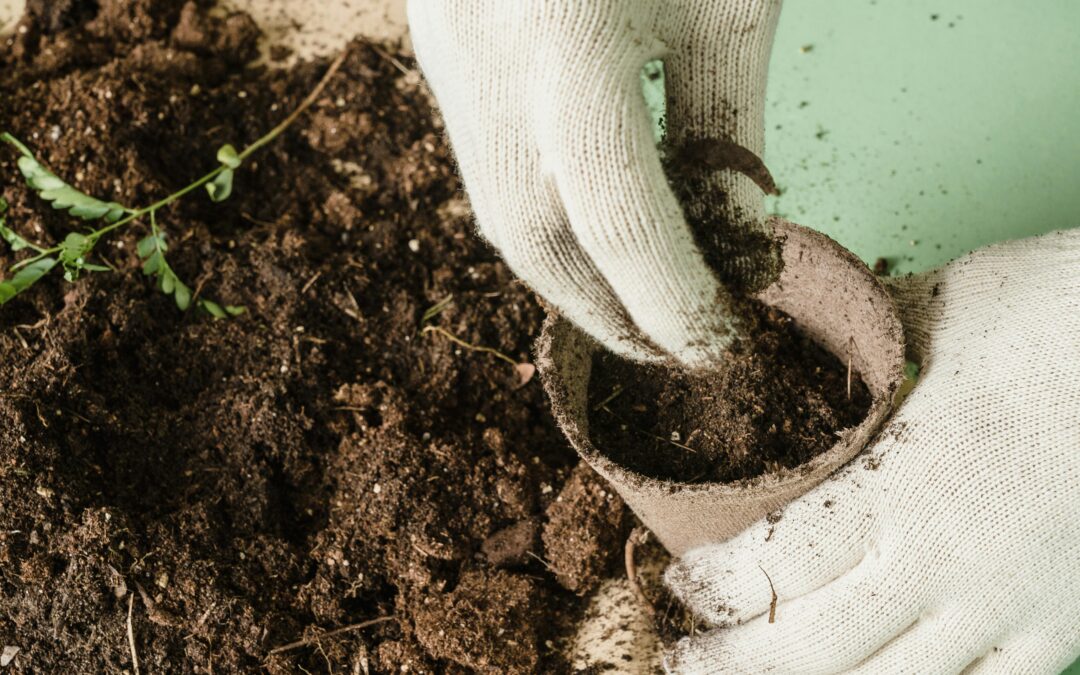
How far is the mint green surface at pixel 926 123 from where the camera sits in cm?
147

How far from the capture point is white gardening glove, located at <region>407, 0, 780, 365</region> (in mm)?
851

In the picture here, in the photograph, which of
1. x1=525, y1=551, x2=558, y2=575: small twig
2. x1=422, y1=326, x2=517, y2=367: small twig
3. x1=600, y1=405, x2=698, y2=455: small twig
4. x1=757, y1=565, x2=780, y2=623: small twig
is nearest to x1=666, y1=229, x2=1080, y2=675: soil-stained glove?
x1=757, y1=565, x2=780, y2=623: small twig

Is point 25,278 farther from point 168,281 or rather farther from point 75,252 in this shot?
point 168,281

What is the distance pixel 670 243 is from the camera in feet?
→ 2.96

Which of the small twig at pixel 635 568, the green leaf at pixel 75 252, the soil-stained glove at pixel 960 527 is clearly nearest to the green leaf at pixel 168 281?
the green leaf at pixel 75 252

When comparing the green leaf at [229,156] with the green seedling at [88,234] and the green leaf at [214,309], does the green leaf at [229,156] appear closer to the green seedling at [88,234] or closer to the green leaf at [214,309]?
the green seedling at [88,234]

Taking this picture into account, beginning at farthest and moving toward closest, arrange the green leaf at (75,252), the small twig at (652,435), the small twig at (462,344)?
the small twig at (462,344)
the green leaf at (75,252)
the small twig at (652,435)

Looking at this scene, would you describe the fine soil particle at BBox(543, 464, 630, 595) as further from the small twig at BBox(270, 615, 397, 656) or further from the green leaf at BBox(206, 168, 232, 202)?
the green leaf at BBox(206, 168, 232, 202)

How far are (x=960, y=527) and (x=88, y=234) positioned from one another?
1.28 meters

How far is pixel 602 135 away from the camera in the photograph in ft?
2.77

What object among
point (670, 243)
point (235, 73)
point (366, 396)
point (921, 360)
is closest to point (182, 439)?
point (366, 396)

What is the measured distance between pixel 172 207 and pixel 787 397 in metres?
0.97

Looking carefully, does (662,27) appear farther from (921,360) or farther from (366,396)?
(366,396)

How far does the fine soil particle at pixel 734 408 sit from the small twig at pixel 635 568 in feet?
0.68
